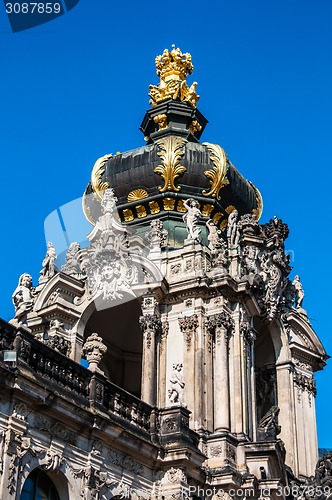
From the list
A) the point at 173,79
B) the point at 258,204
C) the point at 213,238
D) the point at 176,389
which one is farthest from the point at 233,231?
the point at 173,79

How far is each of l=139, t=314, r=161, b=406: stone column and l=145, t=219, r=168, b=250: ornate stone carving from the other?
2.93m

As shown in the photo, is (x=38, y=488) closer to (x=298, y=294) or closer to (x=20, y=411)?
(x=20, y=411)

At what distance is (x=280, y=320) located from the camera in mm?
33000

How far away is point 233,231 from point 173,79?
900 centimetres

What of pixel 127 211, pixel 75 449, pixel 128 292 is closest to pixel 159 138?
pixel 127 211

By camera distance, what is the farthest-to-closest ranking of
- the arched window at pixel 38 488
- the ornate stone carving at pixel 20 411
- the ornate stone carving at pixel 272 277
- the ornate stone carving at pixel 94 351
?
the ornate stone carving at pixel 272 277
the ornate stone carving at pixel 94 351
the arched window at pixel 38 488
the ornate stone carving at pixel 20 411

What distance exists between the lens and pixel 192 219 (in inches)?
1223

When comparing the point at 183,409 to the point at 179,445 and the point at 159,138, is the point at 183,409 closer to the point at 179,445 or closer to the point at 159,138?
the point at 179,445

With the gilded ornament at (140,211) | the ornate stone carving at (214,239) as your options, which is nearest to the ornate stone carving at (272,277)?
the ornate stone carving at (214,239)

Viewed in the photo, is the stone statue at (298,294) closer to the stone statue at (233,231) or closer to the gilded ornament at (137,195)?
the stone statue at (233,231)

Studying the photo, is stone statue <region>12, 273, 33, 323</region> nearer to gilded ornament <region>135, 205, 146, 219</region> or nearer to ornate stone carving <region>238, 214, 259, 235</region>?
gilded ornament <region>135, 205, 146, 219</region>

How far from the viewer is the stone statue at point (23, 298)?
103ft

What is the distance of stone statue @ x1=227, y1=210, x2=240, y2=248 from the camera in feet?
103

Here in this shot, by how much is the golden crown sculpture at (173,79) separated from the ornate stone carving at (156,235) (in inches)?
285
